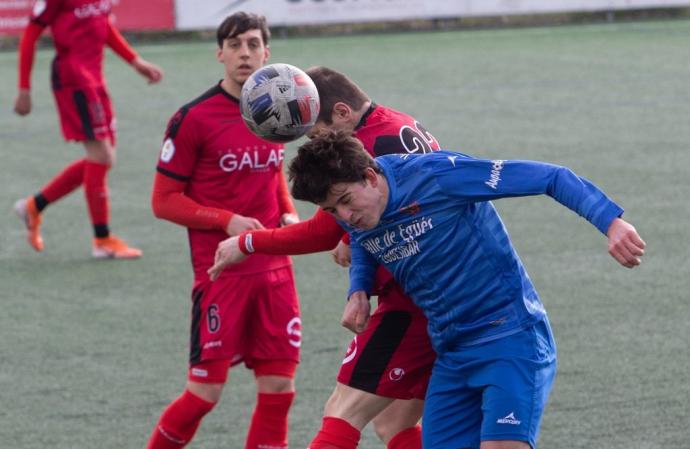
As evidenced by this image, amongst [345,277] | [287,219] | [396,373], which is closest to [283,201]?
[287,219]

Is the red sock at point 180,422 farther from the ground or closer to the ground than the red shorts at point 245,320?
closer to the ground

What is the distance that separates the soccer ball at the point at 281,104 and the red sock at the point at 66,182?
5682mm

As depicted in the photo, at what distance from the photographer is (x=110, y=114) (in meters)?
10.3

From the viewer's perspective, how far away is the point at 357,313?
4.88m

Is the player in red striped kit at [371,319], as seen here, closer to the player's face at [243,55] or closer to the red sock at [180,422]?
the player's face at [243,55]

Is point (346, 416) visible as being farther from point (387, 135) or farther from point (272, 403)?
point (387, 135)

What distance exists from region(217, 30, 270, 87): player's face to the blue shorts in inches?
64.5

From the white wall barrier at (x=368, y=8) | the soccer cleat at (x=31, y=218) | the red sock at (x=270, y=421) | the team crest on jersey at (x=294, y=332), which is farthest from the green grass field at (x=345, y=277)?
the white wall barrier at (x=368, y=8)

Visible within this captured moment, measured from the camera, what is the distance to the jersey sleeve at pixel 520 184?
4.21 m

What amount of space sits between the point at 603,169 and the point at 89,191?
15.7 feet

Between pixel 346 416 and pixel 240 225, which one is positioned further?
pixel 240 225

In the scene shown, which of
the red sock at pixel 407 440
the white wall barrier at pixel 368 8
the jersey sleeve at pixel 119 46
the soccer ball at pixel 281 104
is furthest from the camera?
the white wall barrier at pixel 368 8

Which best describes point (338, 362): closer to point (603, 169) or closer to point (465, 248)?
point (465, 248)

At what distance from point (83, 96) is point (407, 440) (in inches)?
221
